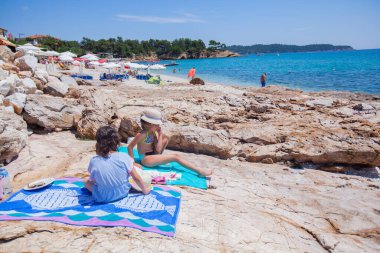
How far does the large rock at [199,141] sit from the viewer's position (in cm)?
626

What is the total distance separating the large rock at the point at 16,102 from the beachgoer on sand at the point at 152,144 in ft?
11.9

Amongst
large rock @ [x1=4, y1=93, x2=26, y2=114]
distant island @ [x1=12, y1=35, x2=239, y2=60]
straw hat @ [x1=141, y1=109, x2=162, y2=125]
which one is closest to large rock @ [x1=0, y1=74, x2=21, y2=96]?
large rock @ [x1=4, y1=93, x2=26, y2=114]

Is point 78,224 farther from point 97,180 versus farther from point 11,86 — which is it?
point 11,86

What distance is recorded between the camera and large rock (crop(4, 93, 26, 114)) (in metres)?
6.55

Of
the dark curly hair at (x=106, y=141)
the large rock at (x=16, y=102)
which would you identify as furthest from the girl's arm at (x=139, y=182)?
the large rock at (x=16, y=102)

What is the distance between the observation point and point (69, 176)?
14.5 feet

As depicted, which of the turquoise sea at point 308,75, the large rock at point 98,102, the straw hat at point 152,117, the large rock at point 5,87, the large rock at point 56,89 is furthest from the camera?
the turquoise sea at point 308,75

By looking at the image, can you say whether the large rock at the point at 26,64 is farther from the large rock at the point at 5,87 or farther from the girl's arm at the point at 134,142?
the girl's arm at the point at 134,142

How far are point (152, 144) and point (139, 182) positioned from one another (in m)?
1.45

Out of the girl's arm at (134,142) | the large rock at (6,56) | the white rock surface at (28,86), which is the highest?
the large rock at (6,56)

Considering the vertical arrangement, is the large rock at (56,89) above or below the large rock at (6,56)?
below

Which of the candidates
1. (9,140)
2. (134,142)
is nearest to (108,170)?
(134,142)

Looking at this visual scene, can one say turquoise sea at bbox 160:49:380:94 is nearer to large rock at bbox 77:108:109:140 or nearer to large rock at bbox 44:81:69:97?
large rock at bbox 44:81:69:97

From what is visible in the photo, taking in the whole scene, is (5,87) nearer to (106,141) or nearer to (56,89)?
(56,89)
